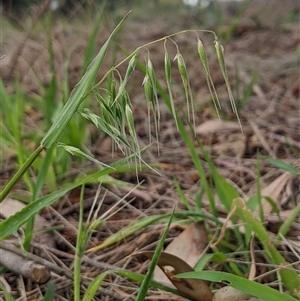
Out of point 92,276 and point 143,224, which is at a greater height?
point 143,224

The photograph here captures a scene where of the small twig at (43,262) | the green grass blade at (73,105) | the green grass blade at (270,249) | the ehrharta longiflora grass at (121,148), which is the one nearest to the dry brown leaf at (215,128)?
the ehrharta longiflora grass at (121,148)

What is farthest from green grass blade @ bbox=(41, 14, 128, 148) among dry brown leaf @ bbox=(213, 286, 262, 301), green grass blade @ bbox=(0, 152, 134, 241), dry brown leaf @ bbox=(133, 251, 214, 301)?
dry brown leaf @ bbox=(213, 286, 262, 301)

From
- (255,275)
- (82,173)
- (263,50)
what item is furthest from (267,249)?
(263,50)

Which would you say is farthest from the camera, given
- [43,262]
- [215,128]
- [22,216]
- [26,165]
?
[215,128]

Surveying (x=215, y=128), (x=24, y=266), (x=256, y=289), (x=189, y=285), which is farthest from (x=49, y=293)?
(x=215, y=128)

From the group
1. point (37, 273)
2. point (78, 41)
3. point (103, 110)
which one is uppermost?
point (78, 41)

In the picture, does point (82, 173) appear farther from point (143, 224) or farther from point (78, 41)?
point (78, 41)

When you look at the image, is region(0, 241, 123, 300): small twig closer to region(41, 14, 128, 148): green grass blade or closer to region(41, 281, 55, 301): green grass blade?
region(41, 281, 55, 301): green grass blade

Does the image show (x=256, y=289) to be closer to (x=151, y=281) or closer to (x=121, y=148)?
(x=151, y=281)

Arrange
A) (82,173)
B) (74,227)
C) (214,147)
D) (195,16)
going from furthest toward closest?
(195,16)
(214,147)
(82,173)
(74,227)
